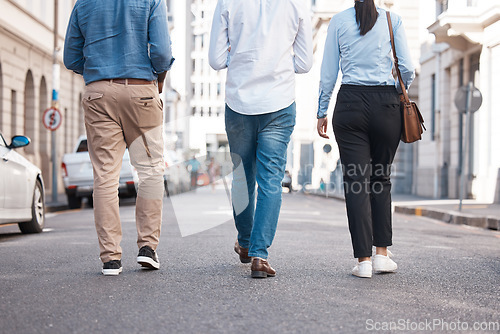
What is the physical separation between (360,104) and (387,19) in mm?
630

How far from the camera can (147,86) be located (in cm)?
504

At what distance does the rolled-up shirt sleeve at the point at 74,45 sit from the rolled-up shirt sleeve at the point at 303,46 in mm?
1476

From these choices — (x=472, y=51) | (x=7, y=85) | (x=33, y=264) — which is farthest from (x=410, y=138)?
(x=7, y=85)

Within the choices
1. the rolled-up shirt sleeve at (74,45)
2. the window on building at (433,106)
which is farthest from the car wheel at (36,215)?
the window on building at (433,106)

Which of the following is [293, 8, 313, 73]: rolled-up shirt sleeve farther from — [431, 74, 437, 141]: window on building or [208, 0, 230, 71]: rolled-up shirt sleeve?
[431, 74, 437, 141]: window on building

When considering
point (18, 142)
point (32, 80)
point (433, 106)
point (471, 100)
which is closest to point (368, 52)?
point (18, 142)

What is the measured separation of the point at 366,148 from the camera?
5.06 metres

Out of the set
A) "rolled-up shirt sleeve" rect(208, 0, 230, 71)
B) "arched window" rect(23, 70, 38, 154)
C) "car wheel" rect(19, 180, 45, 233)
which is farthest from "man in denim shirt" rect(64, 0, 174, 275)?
"arched window" rect(23, 70, 38, 154)

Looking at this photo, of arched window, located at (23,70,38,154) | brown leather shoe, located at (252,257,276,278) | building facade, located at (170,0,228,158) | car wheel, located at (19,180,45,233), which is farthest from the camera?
building facade, located at (170,0,228,158)

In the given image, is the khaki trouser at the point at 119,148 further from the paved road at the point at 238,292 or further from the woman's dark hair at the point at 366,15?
the woman's dark hair at the point at 366,15

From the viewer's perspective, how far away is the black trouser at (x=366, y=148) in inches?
197

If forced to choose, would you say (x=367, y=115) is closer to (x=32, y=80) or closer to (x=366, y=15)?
(x=366, y=15)

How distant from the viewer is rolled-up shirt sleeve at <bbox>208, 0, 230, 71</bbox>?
16.5ft

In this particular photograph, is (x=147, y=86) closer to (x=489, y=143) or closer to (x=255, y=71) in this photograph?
(x=255, y=71)
